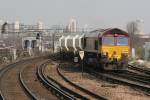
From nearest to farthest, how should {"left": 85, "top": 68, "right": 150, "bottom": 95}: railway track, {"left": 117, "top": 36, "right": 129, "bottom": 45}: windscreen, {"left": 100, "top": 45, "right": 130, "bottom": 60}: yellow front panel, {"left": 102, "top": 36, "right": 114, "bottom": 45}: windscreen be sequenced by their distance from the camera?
{"left": 85, "top": 68, "right": 150, "bottom": 95}: railway track → {"left": 100, "top": 45, "right": 130, "bottom": 60}: yellow front panel → {"left": 102, "top": 36, "right": 114, "bottom": 45}: windscreen → {"left": 117, "top": 36, "right": 129, "bottom": 45}: windscreen

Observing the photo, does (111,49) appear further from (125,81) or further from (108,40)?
(125,81)

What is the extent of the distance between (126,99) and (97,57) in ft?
44.3

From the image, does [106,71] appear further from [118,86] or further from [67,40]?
[67,40]

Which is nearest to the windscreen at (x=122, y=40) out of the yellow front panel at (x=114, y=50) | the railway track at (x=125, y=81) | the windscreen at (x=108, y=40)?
the yellow front panel at (x=114, y=50)

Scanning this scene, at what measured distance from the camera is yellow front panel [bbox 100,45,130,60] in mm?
29453

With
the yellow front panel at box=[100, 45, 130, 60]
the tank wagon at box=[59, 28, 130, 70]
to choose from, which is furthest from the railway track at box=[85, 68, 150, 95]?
the yellow front panel at box=[100, 45, 130, 60]

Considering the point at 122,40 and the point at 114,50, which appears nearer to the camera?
the point at 114,50

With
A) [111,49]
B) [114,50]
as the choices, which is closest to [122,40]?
[114,50]

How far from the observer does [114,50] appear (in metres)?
29.7

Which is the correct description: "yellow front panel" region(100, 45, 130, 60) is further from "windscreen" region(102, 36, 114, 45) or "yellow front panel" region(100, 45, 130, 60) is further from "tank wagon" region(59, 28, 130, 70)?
"windscreen" region(102, 36, 114, 45)

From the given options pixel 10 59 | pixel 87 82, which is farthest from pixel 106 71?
pixel 10 59

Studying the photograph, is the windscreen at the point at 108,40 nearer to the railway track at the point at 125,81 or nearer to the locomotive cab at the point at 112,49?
the locomotive cab at the point at 112,49

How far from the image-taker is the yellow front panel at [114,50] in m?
29.5

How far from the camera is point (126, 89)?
65.8ft
